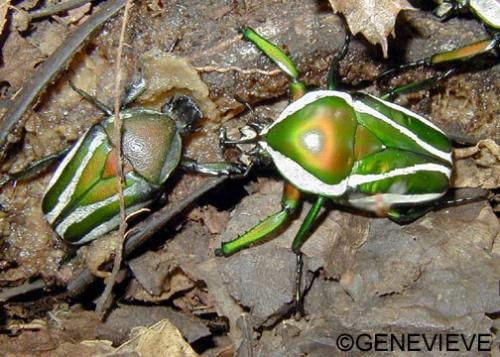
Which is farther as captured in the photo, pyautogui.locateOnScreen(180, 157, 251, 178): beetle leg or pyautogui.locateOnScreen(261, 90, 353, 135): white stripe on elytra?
pyautogui.locateOnScreen(180, 157, 251, 178): beetle leg

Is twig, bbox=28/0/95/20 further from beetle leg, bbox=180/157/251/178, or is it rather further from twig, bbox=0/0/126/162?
beetle leg, bbox=180/157/251/178

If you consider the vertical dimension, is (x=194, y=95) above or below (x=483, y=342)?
above

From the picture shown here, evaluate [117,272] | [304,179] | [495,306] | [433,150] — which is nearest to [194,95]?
[304,179]

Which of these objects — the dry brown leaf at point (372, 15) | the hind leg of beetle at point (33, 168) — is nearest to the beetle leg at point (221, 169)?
the hind leg of beetle at point (33, 168)

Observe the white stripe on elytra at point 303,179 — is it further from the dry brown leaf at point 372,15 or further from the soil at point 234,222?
the dry brown leaf at point 372,15

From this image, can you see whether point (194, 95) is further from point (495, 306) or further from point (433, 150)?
point (495, 306)

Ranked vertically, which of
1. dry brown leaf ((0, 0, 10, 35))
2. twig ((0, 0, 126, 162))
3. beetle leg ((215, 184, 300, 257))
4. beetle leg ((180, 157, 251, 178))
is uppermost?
dry brown leaf ((0, 0, 10, 35))

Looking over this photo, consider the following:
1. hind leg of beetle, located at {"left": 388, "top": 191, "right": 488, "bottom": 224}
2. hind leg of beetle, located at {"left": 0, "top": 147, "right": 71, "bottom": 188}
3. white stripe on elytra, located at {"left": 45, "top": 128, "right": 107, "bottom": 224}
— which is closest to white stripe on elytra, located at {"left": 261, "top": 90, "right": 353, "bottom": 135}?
hind leg of beetle, located at {"left": 388, "top": 191, "right": 488, "bottom": 224}
